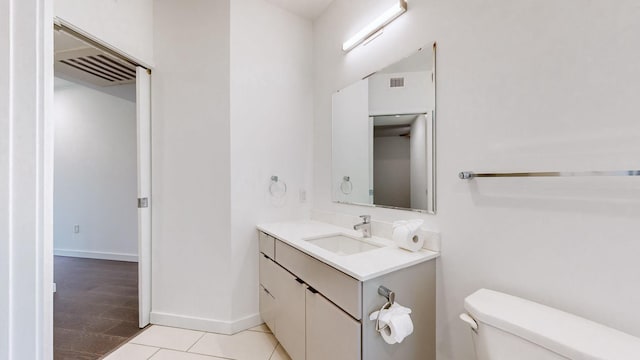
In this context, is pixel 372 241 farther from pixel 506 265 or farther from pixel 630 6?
pixel 630 6

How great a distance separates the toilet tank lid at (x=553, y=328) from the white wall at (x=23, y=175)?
4.77ft

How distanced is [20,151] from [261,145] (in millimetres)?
1536

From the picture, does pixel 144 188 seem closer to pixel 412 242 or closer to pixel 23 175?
pixel 23 175

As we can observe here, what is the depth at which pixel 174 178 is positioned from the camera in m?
2.10

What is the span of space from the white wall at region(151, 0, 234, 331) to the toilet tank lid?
172cm

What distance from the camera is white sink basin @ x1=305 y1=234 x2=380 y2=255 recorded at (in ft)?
5.74

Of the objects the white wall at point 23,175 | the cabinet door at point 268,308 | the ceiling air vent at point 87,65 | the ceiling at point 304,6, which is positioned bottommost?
the cabinet door at point 268,308

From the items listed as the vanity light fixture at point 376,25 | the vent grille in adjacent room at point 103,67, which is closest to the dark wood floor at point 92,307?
the vent grille in adjacent room at point 103,67

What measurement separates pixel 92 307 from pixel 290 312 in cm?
211

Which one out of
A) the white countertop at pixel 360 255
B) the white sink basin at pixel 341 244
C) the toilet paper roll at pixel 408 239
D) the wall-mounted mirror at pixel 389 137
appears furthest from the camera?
the white sink basin at pixel 341 244

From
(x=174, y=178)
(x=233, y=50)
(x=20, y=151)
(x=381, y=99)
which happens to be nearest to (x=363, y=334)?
(x=20, y=151)

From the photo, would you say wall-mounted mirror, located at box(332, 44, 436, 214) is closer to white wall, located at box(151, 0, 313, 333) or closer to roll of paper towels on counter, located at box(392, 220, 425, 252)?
roll of paper towels on counter, located at box(392, 220, 425, 252)

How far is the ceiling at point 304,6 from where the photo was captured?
2.23m

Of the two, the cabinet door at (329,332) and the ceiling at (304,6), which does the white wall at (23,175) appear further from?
the ceiling at (304,6)
